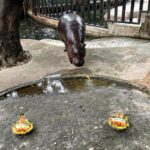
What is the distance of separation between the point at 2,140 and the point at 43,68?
2189mm

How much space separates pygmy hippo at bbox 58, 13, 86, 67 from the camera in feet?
16.7

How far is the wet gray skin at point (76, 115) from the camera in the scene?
3406mm

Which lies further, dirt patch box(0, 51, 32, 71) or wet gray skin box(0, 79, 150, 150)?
dirt patch box(0, 51, 32, 71)

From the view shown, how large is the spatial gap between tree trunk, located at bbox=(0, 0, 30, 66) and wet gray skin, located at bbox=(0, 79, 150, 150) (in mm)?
1327

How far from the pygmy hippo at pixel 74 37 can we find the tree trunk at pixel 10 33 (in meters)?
0.99

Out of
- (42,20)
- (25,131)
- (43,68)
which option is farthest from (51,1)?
(25,131)

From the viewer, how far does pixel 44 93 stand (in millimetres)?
4609

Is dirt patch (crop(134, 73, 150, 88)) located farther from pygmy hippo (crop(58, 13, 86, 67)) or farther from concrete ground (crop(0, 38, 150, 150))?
pygmy hippo (crop(58, 13, 86, 67))

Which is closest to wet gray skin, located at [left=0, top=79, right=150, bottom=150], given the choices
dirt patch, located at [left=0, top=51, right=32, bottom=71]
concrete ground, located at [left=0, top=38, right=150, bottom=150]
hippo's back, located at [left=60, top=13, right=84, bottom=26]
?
concrete ground, located at [left=0, top=38, right=150, bottom=150]

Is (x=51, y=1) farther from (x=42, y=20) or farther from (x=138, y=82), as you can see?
(x=138, y=82)

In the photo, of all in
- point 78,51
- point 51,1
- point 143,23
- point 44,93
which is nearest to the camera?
point 44,93

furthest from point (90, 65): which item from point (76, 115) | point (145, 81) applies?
point (76, 115)

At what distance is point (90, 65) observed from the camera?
543 cm

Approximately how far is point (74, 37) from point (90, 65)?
26.4 inches
